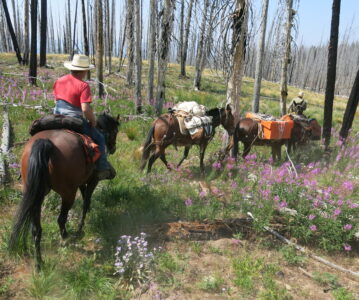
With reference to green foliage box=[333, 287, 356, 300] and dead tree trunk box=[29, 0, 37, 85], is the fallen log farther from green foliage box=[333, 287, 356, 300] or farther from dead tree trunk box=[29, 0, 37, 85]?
dead tree trunk box=[29, 0, 37, 85]

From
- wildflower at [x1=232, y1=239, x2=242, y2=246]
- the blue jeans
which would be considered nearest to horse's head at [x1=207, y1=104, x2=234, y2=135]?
the blue jeans

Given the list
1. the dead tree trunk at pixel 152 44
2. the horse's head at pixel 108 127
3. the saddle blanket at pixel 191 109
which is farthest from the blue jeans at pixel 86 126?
the dead tree trunk at pixel 152 44

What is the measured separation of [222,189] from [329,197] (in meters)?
1.97

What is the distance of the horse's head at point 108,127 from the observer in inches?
205

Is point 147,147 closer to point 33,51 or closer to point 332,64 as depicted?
point 332,64

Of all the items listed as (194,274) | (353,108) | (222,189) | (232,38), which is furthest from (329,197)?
(353,108)

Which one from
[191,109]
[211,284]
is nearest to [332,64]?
[191,109]

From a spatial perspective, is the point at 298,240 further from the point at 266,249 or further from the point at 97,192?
the point at 97,192

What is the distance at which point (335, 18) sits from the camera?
8.16m

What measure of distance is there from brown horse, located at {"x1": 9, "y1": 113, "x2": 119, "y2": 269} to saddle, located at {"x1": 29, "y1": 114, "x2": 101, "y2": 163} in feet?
0.27

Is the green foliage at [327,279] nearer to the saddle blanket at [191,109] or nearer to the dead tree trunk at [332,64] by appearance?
the saddle blanket at [191,109]

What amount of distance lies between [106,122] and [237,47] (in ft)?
12.3

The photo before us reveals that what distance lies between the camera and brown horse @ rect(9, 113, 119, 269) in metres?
3.23

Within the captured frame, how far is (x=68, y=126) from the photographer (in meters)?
4.06
